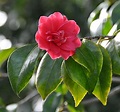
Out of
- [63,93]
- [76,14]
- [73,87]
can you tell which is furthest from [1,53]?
[76,14]

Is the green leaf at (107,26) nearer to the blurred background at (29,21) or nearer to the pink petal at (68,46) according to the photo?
the pink petal at (68,46)

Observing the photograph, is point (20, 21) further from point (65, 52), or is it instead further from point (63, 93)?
point (65, 52)

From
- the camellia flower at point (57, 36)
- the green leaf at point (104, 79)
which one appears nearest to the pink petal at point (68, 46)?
the camellia flower at point (57, 36)

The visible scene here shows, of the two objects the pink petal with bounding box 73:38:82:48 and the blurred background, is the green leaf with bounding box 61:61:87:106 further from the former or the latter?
the blurred background

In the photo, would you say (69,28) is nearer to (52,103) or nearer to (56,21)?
(56,21)

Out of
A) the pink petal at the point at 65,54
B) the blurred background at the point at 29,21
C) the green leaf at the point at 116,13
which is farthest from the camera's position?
the blurred background at the point at 29,21
